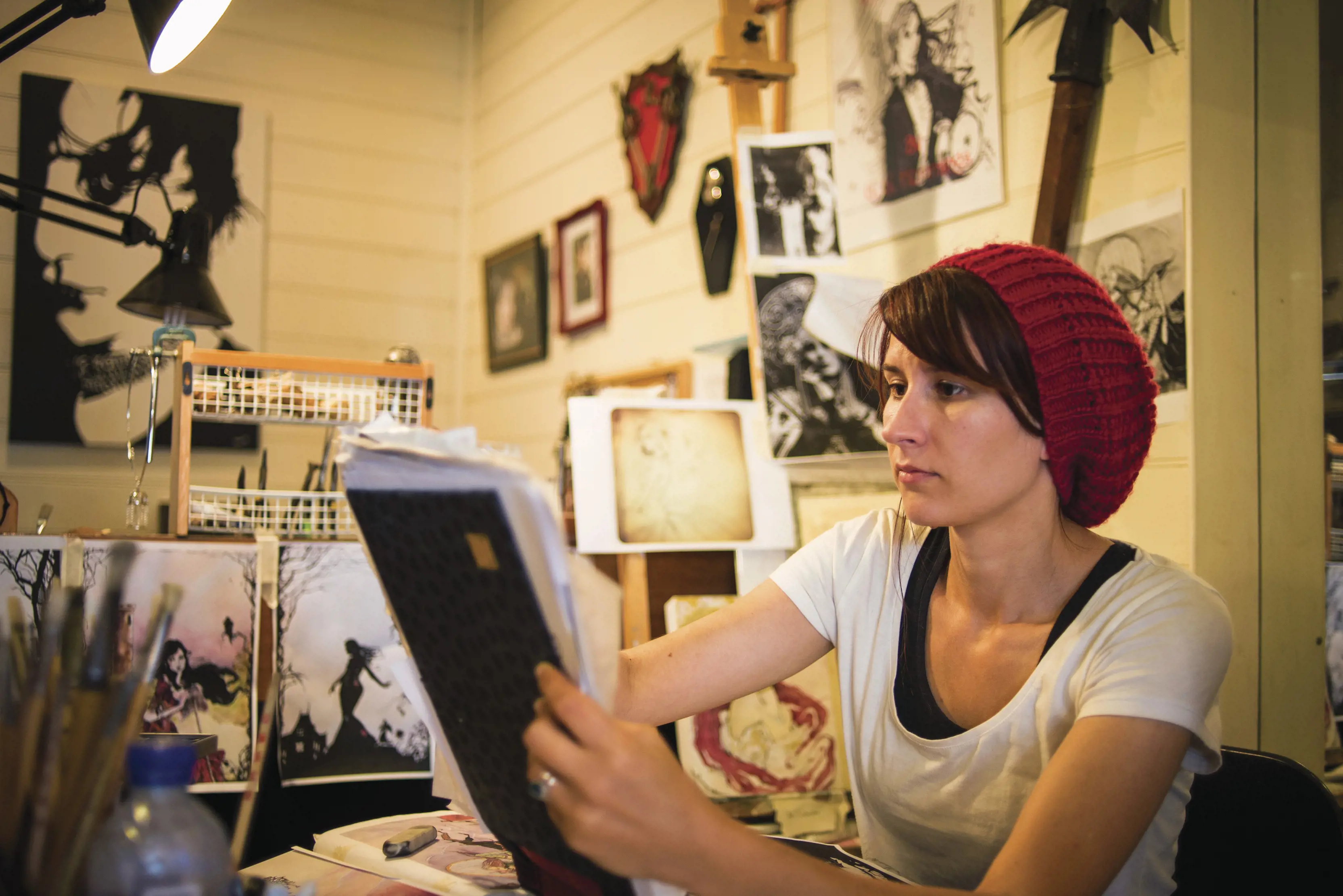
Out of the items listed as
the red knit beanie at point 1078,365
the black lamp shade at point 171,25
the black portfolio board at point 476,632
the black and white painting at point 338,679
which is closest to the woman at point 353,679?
the black and white painting at point 338,679

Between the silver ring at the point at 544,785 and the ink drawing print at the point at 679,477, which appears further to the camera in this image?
the ink drawing print at the point at 679,477

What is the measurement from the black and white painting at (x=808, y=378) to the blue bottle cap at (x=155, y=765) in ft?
4.76

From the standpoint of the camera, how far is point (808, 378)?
6.13 feet

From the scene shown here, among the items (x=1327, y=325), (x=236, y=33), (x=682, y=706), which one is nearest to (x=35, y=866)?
(x=682, y=706)

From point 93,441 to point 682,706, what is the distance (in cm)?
277

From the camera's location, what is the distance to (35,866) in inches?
19.9

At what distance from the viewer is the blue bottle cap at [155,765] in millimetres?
524

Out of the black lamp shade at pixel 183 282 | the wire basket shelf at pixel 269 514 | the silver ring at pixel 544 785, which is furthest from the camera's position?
the black lamp shade at pixel 183 282

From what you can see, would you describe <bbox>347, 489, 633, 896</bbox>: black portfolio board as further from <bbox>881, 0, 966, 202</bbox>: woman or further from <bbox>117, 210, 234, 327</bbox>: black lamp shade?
<bbox>117, 210, 234, 327</bbox>: black lamp shade

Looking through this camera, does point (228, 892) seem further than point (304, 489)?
No

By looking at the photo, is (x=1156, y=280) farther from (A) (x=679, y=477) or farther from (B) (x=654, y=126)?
(B) (x=654, y=126)

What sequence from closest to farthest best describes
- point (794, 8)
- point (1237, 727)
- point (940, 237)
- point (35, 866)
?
point (35, 866)
point (1237, 727)
point (940, 237)
point (794, 8)

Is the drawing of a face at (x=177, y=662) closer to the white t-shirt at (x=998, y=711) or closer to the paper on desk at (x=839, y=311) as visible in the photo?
the white t-shirt at (x=998, y=711)

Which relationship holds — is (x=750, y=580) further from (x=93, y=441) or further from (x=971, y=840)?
(x=93, y=441)
